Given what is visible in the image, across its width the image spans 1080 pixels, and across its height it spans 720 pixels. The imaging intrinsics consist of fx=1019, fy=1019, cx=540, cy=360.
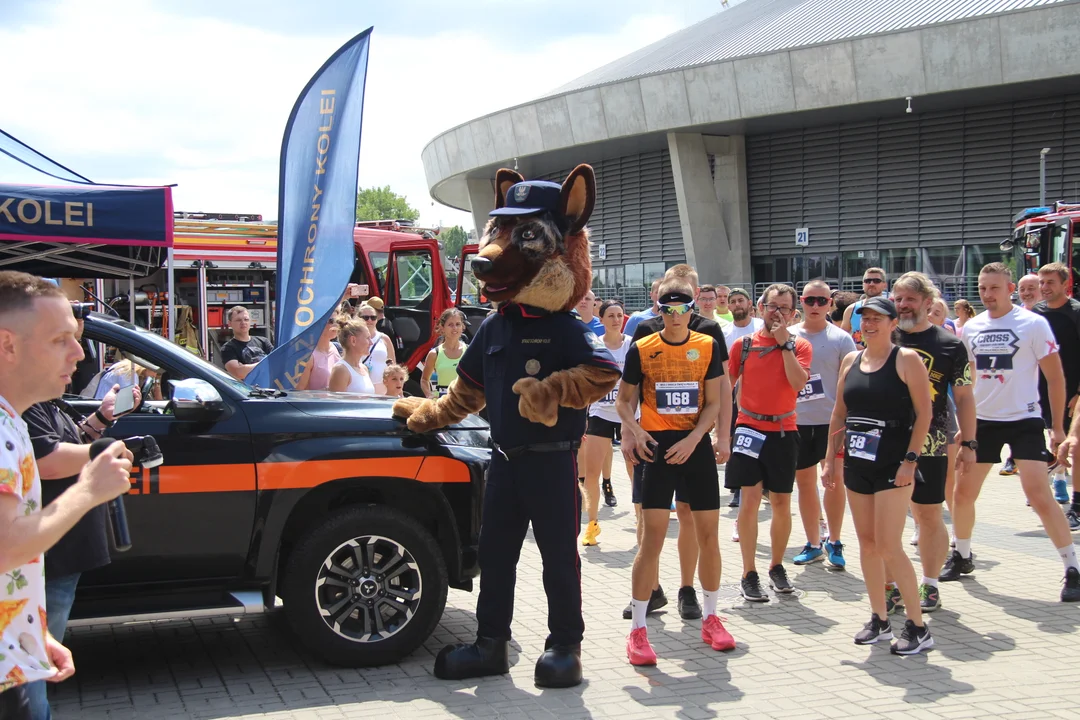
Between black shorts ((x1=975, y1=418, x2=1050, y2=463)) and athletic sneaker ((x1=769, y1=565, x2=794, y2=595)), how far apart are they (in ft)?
4.93

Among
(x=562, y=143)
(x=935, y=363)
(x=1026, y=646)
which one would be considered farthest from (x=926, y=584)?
(x=562, y=143)

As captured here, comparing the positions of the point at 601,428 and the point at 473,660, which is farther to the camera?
the point at 601,428

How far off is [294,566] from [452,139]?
34087 millimetres

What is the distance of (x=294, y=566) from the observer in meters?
5.05

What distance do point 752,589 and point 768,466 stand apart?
2.59 feet

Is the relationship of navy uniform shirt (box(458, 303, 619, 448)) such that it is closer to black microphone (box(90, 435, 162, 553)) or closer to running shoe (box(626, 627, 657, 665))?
running shoe (box(626, 627, 657, 665))

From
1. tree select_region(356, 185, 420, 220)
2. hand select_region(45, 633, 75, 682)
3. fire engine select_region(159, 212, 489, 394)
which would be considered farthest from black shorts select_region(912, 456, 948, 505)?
tree select_region(356, 185, 420, 220)

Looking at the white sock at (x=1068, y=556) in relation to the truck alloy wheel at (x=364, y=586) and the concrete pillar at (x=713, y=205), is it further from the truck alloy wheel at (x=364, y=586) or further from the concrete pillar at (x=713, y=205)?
the concrete pillar at (x=713, y=205)

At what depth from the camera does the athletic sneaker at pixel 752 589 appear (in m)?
6.46

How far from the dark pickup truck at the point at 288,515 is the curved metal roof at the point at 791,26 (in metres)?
23.2

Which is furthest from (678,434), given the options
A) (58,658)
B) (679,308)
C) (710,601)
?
(58,658)

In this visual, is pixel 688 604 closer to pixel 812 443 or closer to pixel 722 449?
pixel 722 449

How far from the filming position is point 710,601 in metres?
5.63

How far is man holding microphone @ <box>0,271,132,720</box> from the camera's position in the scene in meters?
2.44
